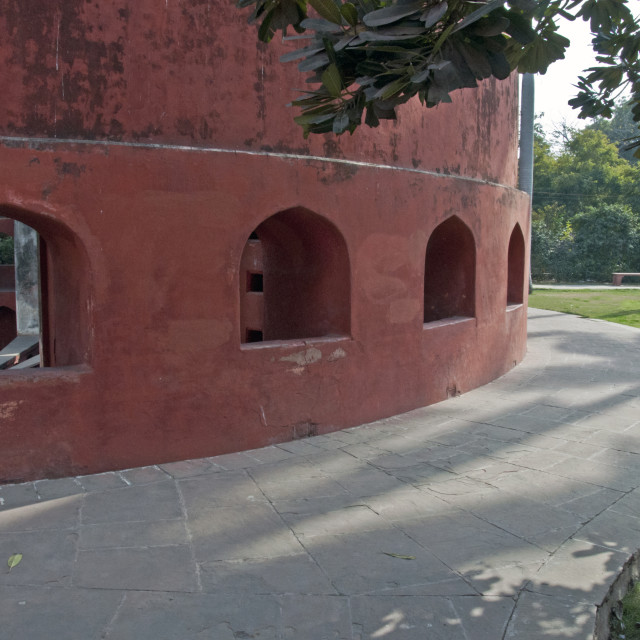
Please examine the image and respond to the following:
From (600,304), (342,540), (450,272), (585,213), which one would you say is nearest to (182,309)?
(342,540)

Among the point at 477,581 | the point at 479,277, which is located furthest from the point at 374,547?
the point at 479,277

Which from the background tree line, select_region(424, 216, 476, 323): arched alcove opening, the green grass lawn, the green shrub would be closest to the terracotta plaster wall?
select_region(424, 216, 476, 323): arched alcove opening

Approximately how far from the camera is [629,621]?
3312 millimetres

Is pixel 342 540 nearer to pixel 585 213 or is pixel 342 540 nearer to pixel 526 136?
pixel 526 136

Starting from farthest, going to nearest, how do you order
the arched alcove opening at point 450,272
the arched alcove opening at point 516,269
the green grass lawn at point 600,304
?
Answer: the green grass lawn at point 600,304
the arched alcove opening at point 516,269
the arched alcove opening at point 450,272

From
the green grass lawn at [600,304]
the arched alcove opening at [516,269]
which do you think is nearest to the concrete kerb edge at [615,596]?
the arched alcove opening at [516,269]

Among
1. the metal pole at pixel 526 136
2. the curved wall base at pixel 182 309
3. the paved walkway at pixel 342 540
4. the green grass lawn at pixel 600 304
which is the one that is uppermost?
the metal pole at pixel 526 136

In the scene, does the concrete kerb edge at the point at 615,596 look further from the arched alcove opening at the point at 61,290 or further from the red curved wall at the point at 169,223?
the arched alcove opening at the point at 61,290

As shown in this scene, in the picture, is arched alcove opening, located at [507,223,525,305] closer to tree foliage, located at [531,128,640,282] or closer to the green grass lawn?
the green grass lawn

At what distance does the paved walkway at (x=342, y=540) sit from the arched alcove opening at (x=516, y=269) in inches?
178

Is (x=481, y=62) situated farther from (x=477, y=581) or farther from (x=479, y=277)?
(x=479, y=277)

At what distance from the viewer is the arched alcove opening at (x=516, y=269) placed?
10.4 m

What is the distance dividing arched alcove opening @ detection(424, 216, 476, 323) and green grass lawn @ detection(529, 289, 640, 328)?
800cm

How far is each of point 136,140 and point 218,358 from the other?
72.3 inches
